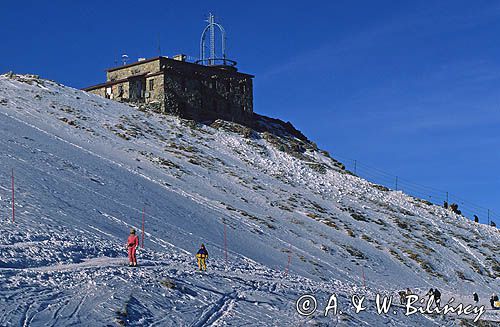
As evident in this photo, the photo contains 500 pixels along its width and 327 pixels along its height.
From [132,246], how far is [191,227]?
42.1 feet

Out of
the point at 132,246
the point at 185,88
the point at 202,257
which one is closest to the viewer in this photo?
the point at 132,246

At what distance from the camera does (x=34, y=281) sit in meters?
22.1

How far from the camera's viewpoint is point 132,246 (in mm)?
25438

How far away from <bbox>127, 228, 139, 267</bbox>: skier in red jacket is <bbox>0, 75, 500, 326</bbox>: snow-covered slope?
2.10ft

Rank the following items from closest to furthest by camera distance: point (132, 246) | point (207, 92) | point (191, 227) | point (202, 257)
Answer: point (132, 246) → point (202, 257) → point (191, 227) → point (207, 92)

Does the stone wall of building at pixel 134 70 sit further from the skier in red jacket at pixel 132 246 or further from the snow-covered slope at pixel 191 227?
the skier in red jacket at pixel 132 246

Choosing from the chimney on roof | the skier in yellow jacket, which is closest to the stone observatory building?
the chimney on roof

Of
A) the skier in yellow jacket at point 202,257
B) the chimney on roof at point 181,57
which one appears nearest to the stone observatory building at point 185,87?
the chimney on roof at point 181,57

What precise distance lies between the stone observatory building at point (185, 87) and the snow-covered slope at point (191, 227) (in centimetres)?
297

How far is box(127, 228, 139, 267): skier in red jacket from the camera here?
25266mm

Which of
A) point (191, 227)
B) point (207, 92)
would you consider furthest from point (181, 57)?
point (191, 227)

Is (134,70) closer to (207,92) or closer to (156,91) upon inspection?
(156,91)

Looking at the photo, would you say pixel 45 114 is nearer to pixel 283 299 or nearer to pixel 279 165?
pixel 279 165

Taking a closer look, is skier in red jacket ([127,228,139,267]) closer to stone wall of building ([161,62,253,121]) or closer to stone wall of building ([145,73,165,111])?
stone wall of building ([145,73,165,111])
